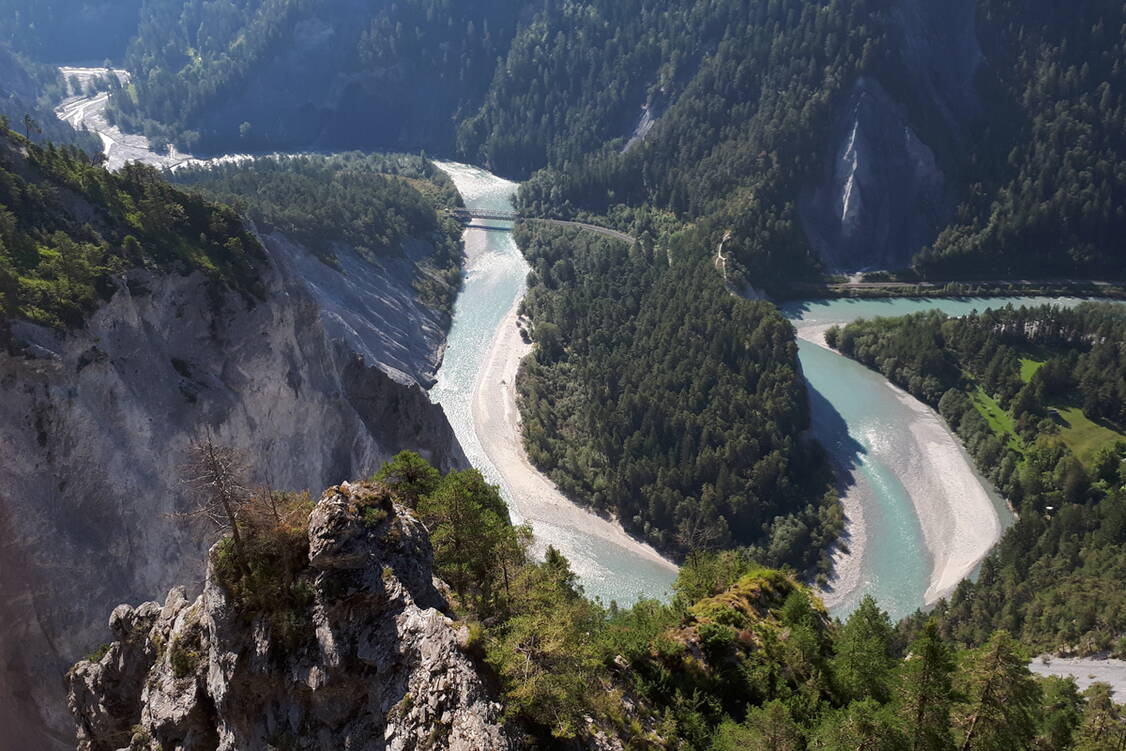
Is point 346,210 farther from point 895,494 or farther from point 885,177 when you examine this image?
point 885,177

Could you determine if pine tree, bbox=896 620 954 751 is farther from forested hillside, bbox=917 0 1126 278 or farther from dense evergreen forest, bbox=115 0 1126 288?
forested hillside, bbox=917 0 1126 278

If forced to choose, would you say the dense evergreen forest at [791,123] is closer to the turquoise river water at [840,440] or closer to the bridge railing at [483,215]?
the bridge railing at [483,215]

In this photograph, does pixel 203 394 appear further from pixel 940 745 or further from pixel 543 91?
pixel 543 91

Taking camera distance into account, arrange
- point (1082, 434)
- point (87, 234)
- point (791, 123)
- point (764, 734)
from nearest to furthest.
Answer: point (764, 734), point (87, 234), point (1082, 434), point (791, 123)

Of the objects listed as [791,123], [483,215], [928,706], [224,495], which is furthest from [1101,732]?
[483,215]

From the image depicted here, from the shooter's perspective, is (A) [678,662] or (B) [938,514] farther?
(B) [938,514]

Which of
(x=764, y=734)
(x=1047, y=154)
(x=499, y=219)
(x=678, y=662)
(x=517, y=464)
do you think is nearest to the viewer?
(x=764, y=734)

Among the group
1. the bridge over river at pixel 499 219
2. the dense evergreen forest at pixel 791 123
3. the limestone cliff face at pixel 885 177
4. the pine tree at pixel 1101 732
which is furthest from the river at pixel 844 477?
the pine tree at pixel 1101 732
